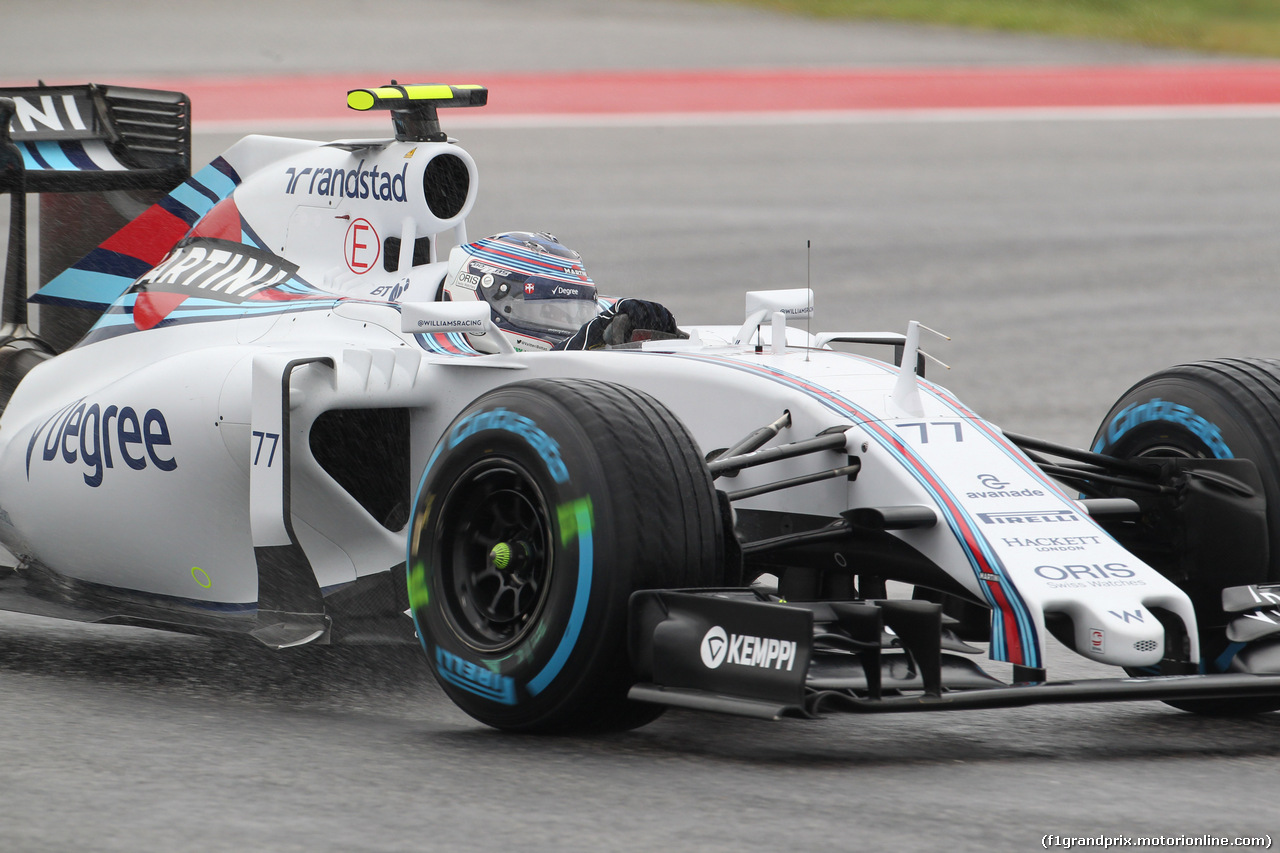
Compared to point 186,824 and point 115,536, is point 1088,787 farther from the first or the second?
point 115,536

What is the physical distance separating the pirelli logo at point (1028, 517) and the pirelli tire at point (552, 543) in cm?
69

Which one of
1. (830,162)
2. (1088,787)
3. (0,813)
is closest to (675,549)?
(1088,787)

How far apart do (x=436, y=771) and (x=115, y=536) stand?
2.06 meters

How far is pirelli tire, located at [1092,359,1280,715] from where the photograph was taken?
17.8 feet

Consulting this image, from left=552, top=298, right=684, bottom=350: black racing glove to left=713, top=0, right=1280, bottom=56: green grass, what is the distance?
27035mm

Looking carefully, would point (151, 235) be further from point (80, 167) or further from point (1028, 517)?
point (1028, 517)

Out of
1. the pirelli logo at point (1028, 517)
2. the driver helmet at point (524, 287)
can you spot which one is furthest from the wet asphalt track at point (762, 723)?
the driver helmet at point (524, 287)

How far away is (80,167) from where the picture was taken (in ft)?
24.7

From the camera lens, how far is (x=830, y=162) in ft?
70.5

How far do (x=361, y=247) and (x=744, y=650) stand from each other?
8.62 ft

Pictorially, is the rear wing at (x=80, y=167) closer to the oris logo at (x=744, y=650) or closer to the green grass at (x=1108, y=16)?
the oris logo at (x=744, y=650)

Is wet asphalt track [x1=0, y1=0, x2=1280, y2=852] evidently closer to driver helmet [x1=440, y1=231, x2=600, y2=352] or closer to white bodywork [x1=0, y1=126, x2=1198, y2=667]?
white bodywork [x1=0, y1=126, x2=1198, y2=667]

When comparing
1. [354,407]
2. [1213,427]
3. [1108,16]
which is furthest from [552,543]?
[1108,16]

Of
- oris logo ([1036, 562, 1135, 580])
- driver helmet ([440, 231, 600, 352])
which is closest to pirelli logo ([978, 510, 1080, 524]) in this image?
oris logo ([1036, 562, 1135, 580])
